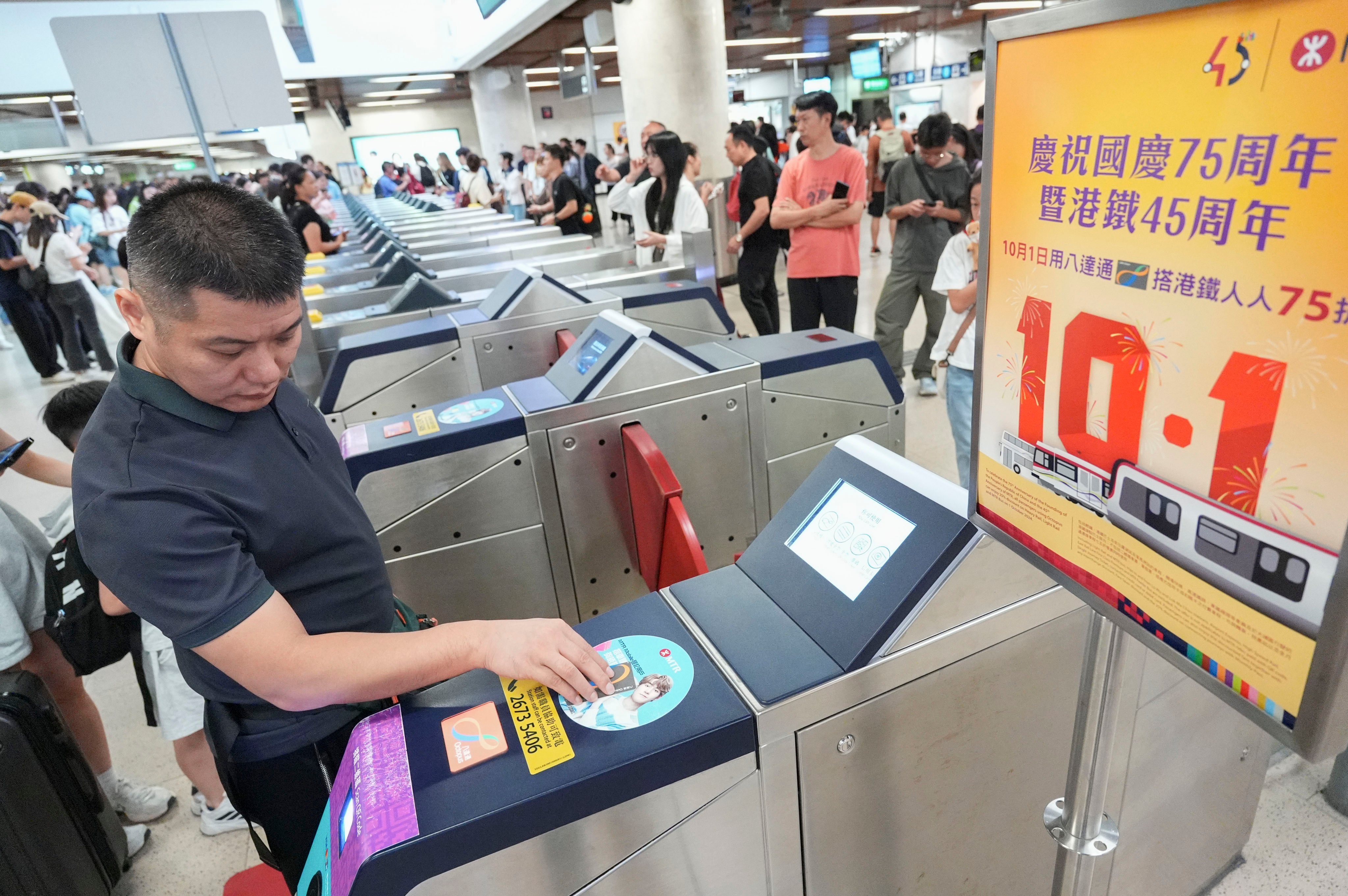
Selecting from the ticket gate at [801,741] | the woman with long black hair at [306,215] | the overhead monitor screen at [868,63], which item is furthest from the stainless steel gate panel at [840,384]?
the overhead monitor screen at [868,63]

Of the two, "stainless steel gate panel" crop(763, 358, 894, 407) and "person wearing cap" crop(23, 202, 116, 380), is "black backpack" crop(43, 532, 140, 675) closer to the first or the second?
"stainless steel gate panel" crop(763, 358, 894, 407)

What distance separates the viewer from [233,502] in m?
0.90

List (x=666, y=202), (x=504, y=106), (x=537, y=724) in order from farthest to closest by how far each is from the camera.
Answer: (x=504, y=106) → (x=666, y=202) → (x=537, y=724)

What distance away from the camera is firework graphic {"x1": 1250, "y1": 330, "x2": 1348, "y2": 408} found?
45 cm

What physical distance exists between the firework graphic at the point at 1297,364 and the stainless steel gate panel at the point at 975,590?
49 centimetres

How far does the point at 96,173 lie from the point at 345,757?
92.3 feet

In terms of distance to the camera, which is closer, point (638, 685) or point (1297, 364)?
point (1297, 364)

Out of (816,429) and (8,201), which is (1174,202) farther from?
(8,201)

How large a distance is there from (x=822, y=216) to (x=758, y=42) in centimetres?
1392

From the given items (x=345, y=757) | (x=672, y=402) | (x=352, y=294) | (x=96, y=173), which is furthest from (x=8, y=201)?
(x=96, y=173)

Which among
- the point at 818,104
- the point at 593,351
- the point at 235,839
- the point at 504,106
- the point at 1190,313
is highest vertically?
the point at 504,106

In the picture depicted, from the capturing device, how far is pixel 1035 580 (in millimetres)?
1027

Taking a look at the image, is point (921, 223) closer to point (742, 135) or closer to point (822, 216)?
point (822, 216)

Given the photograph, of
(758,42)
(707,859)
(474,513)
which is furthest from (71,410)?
(758,42)
